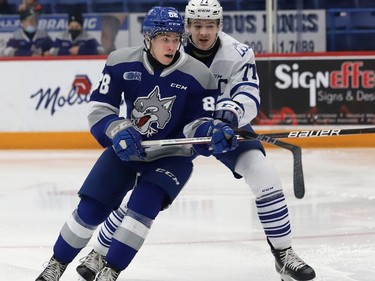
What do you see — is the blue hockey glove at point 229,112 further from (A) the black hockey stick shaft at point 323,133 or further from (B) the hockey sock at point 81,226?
(B) the hockey sock at point 81,226

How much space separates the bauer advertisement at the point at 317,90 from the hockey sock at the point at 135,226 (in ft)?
14.0

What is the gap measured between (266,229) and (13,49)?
434 cm

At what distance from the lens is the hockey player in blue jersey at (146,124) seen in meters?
2.96

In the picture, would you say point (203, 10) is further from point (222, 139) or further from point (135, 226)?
point (135, 226)

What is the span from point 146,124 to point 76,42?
426 cm

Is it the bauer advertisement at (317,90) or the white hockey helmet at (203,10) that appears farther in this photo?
the bauer advertisement at (317,90)

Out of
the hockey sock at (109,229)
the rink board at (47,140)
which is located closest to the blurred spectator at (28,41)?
the rink board at (47,140)

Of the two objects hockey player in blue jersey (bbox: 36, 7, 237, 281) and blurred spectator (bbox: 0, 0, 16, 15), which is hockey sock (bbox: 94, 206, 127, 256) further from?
blurred spectator (bbox: 0, 0, 16, 15)

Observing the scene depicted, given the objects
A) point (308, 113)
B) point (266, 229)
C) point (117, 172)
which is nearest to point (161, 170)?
point (117, 172)

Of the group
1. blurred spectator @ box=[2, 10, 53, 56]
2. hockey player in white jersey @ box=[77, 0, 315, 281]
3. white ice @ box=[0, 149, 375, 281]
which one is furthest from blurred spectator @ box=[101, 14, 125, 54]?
hockey player in white jersey @ box=[77, 0, 315, 281]

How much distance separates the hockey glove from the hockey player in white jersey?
365 millimetres

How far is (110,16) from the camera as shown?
723cm

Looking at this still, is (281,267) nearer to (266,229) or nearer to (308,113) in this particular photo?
(266,229)

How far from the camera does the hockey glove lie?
2887mm
